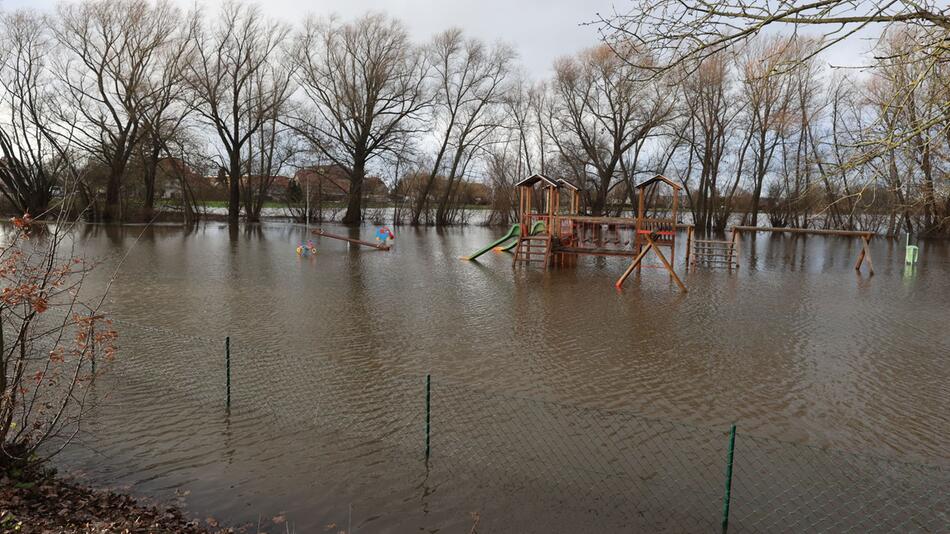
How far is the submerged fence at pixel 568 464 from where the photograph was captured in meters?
4.47

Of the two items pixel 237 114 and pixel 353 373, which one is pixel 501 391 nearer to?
pixel 353 373

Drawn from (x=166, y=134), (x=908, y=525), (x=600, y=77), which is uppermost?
(x=600, y=77)

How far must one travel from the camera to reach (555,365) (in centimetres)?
818

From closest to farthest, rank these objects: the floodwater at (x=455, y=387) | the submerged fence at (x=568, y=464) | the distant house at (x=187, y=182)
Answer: the submerged fence at (x=568, y=464) → the floodwater at (x=455, y=387) → the distant house at (x=187, y=182)

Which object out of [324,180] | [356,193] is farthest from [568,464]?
[324,180]

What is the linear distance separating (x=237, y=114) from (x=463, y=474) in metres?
41.7

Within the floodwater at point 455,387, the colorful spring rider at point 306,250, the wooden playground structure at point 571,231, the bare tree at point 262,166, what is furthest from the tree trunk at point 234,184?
the floodwater at point 455,387

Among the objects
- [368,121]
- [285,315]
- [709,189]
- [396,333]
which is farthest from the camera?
[709,189]

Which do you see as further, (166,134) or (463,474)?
(166,134)

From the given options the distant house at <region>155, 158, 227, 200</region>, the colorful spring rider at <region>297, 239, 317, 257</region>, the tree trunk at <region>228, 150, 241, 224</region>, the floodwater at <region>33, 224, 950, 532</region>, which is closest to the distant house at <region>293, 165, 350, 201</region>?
the tree trunk at <region>228, 150, 241, 224</region>

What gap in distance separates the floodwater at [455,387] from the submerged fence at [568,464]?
→ 0.03m

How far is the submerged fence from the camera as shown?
4.47 metres

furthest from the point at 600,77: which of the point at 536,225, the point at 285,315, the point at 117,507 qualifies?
the point at 117,507

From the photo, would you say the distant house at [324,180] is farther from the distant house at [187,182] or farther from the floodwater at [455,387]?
the floodwater at [455,387]
